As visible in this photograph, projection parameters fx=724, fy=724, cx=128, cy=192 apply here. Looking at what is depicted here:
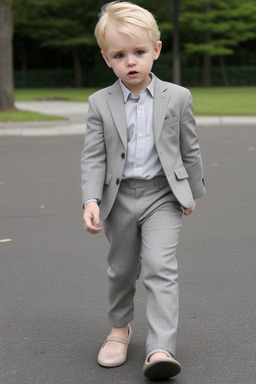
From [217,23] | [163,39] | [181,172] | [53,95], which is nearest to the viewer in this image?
[181,172]

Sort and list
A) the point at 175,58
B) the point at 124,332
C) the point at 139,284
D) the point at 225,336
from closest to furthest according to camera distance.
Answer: the point at 124,332
the point at 225,336
the point at 139,284
the point at 175,58

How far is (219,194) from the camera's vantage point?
801 cm

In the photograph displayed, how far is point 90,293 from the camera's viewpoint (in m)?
4.48

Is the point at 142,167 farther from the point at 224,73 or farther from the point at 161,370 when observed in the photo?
the point at 224,73

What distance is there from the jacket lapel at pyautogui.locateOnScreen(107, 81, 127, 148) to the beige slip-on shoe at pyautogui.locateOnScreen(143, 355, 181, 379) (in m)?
0.93

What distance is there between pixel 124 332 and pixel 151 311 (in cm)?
46

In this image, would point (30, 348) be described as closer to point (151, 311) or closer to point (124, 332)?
point (124, 332)

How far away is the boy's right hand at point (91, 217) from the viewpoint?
122 inches

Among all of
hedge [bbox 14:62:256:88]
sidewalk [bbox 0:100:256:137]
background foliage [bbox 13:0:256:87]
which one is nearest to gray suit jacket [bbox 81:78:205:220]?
sidewalk [bbox 0:100:256:137]

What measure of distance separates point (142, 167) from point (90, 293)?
1.50 metres

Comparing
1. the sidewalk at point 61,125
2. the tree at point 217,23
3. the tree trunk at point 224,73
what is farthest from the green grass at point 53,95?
the sidewalk at point 61,125

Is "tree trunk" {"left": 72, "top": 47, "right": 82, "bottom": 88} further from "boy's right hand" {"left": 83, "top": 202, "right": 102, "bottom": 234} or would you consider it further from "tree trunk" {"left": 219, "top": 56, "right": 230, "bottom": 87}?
"boy's right hand" {"left": 83, "top": 202, "right": 102, "bottom": 234}

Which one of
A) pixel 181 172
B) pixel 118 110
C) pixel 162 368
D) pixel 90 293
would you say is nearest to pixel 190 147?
pixel 181 172

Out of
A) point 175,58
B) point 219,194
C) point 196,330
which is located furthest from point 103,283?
point 175,58
